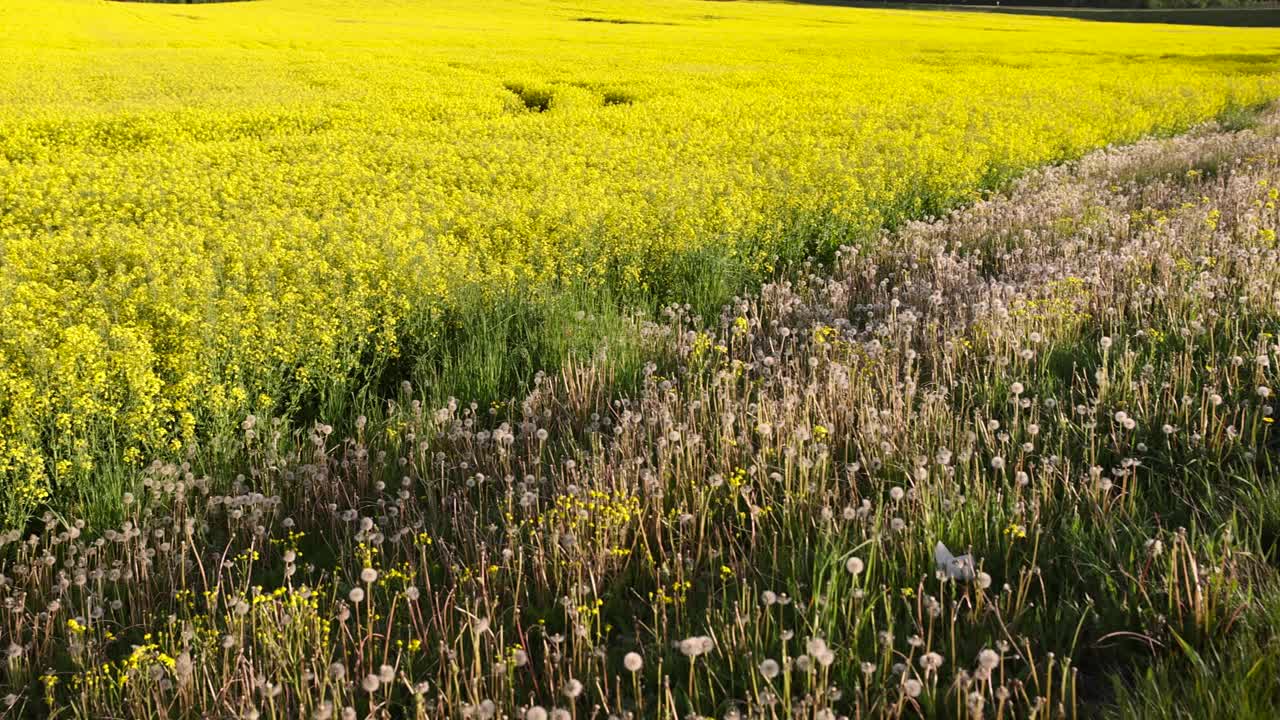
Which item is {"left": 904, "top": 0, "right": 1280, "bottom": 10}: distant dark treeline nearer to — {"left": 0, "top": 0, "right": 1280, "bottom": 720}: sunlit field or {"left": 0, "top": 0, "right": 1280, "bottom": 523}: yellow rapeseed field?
{"left": 0, "top": 0, "right": 1280, "bottom": 523}: yellow rapeseed field

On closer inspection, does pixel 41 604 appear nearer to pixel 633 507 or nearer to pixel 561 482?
pixel 561 482

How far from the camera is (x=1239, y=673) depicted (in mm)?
1978

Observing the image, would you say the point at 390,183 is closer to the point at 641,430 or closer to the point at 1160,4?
the point at 641,430

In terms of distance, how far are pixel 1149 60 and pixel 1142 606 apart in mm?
29761

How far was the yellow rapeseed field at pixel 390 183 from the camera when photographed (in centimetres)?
513

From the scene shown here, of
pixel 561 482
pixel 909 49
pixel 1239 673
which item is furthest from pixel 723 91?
Result: pixel 1239 673

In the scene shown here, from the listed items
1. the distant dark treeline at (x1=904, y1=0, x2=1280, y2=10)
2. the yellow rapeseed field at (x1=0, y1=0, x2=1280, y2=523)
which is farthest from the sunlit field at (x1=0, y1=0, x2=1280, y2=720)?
the distant dark treeline at (x1=904, y1=0, x2=1280, y2=10)

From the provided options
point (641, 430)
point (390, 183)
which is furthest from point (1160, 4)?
point (641, 430)

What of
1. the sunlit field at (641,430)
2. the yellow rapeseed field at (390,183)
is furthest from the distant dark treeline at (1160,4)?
the sunlit field at (641,430)

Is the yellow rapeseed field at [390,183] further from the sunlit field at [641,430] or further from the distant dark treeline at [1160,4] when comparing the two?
the distant dark treeline at [1160,4]

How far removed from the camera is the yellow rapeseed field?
5133 millimetres

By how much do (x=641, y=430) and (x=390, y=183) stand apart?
7.46 m

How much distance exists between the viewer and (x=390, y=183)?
1031 centimetres

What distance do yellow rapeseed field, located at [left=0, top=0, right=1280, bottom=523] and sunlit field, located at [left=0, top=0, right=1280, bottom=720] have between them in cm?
6
